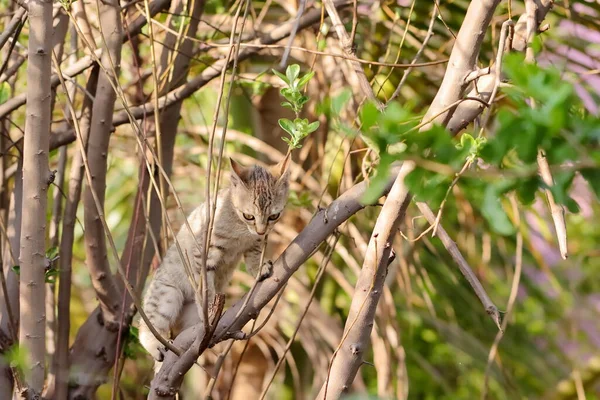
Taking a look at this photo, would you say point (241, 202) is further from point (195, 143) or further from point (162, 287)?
A: point (195, 143)

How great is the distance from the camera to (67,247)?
1708 mm

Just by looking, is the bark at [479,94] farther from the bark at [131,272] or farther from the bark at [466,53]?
the bark at [131,272]

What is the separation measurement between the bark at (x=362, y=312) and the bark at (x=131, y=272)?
0.59 meters

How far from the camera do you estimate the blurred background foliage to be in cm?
218

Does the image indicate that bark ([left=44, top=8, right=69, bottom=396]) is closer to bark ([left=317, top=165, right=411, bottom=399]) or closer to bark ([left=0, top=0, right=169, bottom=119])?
bark ([left=0, top=0, right=169, bottom=119])

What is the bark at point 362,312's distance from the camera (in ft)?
4.05

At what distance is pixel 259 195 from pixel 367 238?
27.9 inches

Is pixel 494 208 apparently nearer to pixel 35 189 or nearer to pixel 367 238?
pixel 35 189

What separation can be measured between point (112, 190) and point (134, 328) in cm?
159

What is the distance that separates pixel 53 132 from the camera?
175 centimetres

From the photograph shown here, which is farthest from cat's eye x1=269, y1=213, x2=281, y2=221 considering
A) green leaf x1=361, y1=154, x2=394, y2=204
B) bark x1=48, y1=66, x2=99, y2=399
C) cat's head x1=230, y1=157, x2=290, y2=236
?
green leaf x1=361, y1=154, x2=394, y2=204

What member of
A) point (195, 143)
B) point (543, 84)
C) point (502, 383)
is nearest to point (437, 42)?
point (195, 143)

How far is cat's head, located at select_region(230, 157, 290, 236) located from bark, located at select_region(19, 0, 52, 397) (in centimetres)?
48

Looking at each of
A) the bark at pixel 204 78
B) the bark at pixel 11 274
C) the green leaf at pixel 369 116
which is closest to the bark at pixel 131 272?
the bark at pixel 204 78
